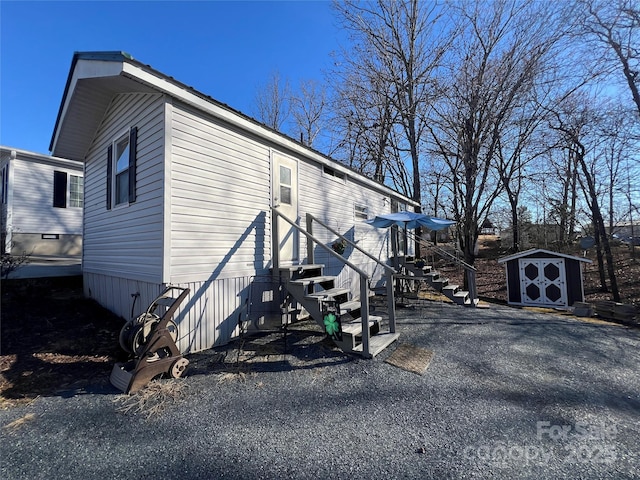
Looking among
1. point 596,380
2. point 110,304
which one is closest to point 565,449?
point 596,380

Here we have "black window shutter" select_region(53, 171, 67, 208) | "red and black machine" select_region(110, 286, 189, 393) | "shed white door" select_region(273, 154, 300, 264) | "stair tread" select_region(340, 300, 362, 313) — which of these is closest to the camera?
"red and black machine" select_region(110, 286, 189, 393)

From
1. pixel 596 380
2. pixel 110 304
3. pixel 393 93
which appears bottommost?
pixel 596 380

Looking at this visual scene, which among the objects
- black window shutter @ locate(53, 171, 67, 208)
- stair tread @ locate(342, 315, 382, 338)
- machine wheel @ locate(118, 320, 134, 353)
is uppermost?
black window shutter @ locate(53, 171, 67, 208)

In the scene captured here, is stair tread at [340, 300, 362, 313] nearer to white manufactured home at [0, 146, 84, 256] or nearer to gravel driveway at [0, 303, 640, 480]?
gravel driveway at [0, 303, 640, 480]

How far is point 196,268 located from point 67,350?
214cm

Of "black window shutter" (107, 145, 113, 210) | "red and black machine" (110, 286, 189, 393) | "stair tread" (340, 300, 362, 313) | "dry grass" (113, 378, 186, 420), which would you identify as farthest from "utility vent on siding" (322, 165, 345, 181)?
"dry grass" (113, 378, 186, 420)

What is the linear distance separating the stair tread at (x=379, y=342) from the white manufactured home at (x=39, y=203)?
38.9ft

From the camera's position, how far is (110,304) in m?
5.83

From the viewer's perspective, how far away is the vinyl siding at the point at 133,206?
167 inches

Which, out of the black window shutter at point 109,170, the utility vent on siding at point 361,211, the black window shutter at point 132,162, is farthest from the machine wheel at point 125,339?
the utility vent on siding at point 361,211

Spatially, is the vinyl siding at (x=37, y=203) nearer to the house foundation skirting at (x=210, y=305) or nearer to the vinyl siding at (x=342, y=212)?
the house foundation skirting at (x=210, y=305)

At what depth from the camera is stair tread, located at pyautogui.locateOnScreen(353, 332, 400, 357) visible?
4.20 m

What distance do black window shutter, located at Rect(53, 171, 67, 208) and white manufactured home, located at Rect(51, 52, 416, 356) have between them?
18.4ft

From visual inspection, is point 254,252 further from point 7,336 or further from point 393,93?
point 393,93
